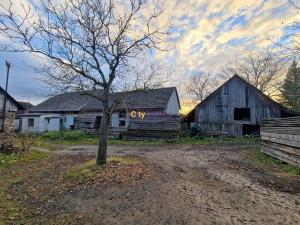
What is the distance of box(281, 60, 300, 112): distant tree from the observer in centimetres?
3219

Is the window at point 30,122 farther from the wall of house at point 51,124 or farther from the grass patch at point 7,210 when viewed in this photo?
the grass patch at point 7,210

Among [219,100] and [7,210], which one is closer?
[7,210]

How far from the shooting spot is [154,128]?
81.6ft

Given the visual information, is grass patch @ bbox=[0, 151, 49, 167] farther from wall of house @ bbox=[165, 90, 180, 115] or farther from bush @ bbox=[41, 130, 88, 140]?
wall of house @ bbox=[165, 90, 180, 115]

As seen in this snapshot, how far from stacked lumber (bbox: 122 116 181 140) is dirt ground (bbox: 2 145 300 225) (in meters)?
13.9

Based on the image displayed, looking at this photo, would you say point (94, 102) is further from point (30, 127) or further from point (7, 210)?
point (7, 210)

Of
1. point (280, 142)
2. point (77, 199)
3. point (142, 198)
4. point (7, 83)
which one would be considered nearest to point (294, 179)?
point (280, 142)

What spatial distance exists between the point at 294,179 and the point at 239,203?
3.42 metres

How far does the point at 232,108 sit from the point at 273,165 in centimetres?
1352

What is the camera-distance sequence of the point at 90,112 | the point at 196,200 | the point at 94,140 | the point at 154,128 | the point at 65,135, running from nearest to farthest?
1. the point at 196,200
2. the point at 154,128
3. the point at 94,140
4. the point at 65,135
5. the point at 90,112

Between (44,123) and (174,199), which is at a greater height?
(44,123)

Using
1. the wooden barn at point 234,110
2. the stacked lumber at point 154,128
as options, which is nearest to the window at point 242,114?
the wooden barn at point 234,110

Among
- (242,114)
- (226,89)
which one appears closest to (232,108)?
(226,89)

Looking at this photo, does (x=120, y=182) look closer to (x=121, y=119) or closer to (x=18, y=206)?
(x=18, y=206)
